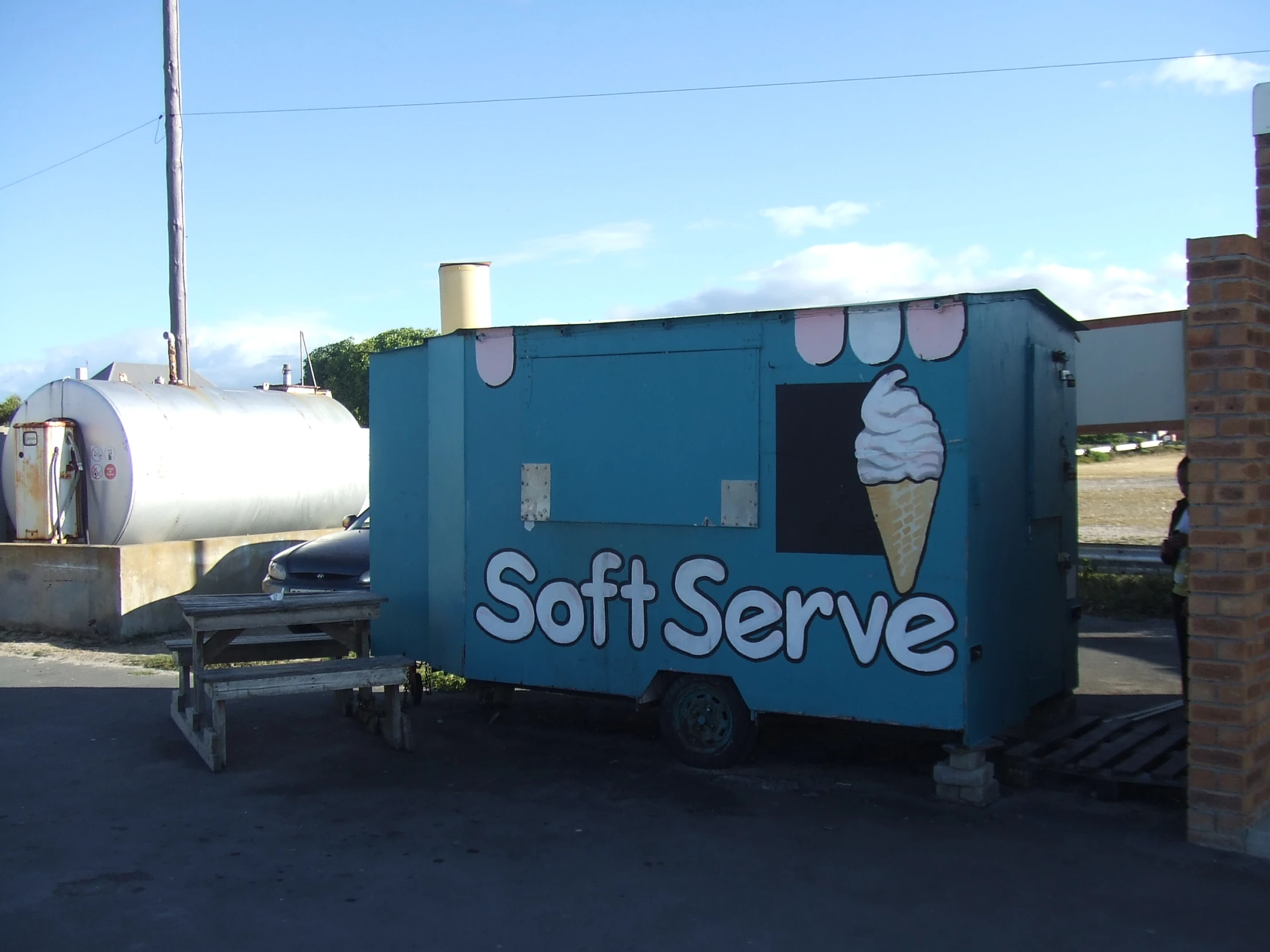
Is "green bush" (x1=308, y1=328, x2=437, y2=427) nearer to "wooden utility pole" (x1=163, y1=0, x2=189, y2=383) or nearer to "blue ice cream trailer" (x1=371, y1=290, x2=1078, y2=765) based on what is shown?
"wooden utility pole" (x1=163, y1=0, x2=189, y2=383)

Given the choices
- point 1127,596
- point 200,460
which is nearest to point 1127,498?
point 1127,596

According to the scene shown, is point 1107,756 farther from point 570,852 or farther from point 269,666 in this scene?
point 269,666

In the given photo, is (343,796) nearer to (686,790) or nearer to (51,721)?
(686,790)

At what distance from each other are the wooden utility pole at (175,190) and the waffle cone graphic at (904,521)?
37.8ft

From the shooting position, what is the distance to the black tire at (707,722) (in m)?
Answer: 6.92

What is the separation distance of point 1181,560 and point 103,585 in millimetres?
10731

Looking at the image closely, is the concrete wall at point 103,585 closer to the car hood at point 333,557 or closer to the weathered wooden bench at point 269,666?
the car hood at point 333,557

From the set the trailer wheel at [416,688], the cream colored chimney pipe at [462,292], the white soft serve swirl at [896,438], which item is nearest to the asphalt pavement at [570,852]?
the trailer wheel at [416,688]

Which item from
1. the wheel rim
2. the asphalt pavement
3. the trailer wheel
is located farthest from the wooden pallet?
the trailer wheel

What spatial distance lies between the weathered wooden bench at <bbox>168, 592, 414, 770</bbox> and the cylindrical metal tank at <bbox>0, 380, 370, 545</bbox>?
5.06m

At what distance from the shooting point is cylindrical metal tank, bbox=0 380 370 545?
1281 cm

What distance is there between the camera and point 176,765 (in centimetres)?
719

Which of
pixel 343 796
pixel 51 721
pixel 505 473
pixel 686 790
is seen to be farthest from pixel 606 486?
pixel 51 721

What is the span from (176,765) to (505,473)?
2844 mm
